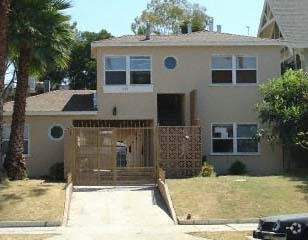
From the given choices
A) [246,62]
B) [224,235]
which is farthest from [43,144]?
[224,235]

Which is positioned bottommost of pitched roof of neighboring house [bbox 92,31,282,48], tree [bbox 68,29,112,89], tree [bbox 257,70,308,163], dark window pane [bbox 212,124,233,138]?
dark window pane [bbox 212,124,233,138]

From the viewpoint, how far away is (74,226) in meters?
17.6

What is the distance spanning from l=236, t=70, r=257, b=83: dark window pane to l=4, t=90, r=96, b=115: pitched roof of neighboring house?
6.96m

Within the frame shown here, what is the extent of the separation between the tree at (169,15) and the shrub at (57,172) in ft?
118

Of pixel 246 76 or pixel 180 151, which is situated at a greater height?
pixel 246 76

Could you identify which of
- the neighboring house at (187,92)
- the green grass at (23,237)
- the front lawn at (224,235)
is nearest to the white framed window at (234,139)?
the neighboring house at (187,92)

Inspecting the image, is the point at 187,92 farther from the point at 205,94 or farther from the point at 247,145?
the point at 247,145

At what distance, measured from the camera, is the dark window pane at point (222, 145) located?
29.7 metres

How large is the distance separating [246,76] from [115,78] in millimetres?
6172

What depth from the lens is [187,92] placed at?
29.7 meters

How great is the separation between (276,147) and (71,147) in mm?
10171

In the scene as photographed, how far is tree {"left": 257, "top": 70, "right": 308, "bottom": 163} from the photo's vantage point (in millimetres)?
26594

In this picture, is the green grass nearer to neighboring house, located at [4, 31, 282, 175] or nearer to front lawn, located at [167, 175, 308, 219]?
front lawn, located at [167, 175, 308, 219]

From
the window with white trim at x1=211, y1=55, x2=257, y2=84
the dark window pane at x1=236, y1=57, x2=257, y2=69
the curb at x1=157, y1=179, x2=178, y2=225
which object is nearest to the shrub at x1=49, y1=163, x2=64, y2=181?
the curb at x1=157, y1=179, x2=178, y2=225
